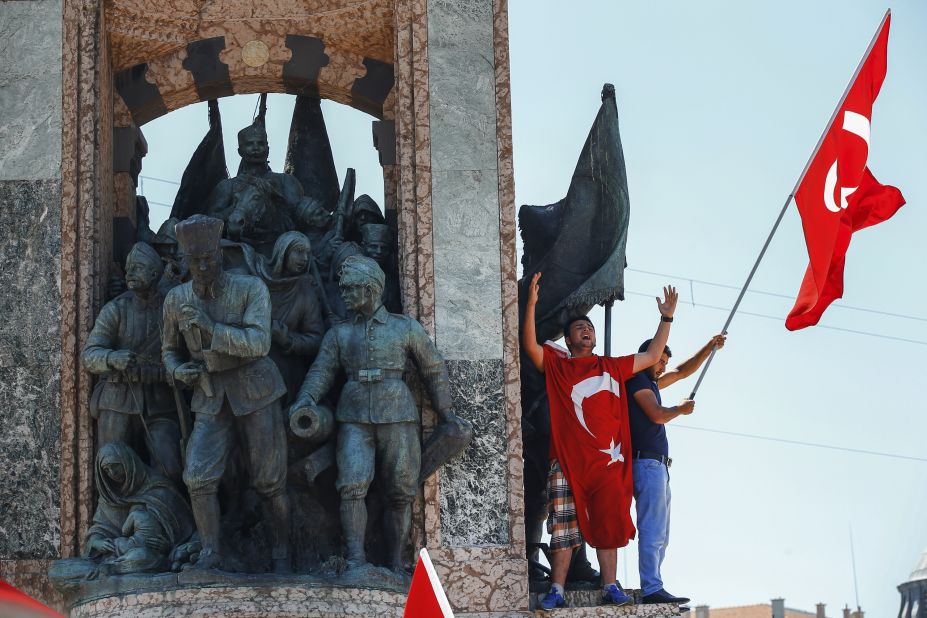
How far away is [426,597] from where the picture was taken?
254 inches

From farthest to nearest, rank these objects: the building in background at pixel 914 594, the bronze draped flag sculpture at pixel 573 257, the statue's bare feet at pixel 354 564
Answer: the building in background at pixel 914 594 < the bronze draped flag sculpture at pixel 573 257 < the statue's bare feet at pixel 354 564

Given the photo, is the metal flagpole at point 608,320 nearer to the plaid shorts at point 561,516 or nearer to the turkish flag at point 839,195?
the plaid shorts at point 561,516

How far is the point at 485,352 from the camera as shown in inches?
423

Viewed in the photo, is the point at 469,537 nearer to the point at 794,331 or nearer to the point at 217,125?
the point at 794,331

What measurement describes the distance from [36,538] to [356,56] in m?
4.33

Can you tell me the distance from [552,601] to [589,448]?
1.06 m

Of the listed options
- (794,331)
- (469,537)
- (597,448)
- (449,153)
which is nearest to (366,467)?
(469,537)

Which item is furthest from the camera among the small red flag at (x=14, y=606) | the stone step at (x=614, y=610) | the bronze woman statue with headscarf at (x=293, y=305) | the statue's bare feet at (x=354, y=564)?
the bronze woman statue with headscarf at (x=293, y=305)

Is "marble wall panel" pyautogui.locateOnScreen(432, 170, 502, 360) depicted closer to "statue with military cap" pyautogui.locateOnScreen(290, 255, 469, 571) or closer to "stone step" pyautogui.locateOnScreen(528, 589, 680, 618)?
"statue with military cap" pyautogui.locateOnScreen(290, 255, 469, 571)

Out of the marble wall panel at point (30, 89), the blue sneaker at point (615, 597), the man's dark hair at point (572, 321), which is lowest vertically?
the blue sneaker at point (615, 597)

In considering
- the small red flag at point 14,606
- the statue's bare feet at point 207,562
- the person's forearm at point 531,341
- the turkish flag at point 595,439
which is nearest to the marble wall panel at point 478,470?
the person's forearm at point 531,341

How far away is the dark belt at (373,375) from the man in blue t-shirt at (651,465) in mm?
1837

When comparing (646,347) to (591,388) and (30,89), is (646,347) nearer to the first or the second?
(591,388)

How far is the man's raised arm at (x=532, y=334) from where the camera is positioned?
1094 centimetres
